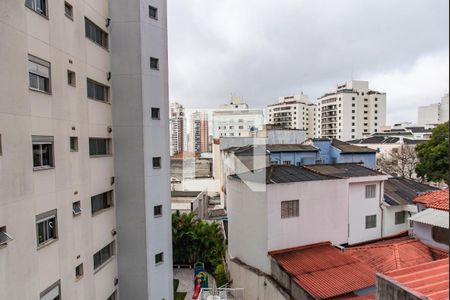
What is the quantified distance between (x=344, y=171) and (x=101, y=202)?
12.0m

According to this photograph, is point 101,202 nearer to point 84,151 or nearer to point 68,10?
point 84,151

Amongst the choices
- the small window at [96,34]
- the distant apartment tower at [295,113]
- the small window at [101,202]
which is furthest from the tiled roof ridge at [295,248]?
the distant apartment tower at [295,113]

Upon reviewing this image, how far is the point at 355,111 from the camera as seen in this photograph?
2474 inches

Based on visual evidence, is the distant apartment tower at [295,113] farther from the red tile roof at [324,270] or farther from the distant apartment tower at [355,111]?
the red tile roof at [324,270]

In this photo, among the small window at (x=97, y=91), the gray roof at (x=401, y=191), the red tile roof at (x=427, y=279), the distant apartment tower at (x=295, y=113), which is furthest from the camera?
the distant apartment tower at (x=295, y=113)

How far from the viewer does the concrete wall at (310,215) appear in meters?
11.7

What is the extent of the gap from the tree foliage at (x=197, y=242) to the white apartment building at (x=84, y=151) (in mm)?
4916

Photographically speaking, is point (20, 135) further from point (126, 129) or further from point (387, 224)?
point (387, 224)

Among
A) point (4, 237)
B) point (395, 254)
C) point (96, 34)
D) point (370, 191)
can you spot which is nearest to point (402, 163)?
point (370, 191)

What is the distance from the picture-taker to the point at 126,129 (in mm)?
11195

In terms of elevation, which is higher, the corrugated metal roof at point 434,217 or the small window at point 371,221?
the corrugated metal roof at point 434,217

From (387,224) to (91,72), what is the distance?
1575 cm

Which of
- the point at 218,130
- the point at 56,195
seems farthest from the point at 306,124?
the point at 56,195

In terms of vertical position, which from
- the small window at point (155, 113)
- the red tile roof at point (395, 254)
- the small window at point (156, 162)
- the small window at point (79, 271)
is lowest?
the red tile roof at point (395, 254)
